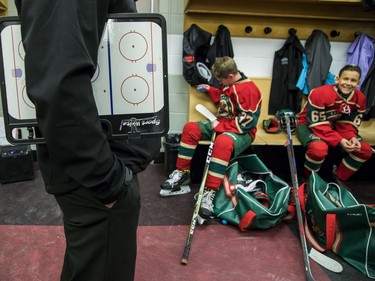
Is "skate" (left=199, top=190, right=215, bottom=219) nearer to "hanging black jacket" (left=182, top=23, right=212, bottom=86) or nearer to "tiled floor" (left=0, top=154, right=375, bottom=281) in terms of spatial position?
"tiled floor" (left=0, top=154, right=375, bottom=281)

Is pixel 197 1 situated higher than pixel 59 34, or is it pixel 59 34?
pixel 197 1

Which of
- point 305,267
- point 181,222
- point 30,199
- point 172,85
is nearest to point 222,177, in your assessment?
point 181,222

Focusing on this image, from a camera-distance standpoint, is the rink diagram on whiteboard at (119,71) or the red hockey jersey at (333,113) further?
the red hockey jersey at (333,113)

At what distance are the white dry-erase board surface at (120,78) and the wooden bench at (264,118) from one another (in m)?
1.77

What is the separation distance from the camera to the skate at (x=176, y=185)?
230 centimetres

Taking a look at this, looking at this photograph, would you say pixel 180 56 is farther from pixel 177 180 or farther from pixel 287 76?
pixel 177 180

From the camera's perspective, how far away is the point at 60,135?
0.63m

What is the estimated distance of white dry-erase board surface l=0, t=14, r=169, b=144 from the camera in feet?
2.56

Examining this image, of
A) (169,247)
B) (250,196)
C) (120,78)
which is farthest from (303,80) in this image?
(120,78)

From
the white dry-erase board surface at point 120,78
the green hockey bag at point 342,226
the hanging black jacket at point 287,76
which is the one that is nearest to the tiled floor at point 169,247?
the green hockey bag at point 342,226

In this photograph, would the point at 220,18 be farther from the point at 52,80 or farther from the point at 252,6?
the point at 52,80

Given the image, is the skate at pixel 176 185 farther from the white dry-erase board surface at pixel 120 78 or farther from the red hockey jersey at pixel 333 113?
the white dry-erase board surface at pixel 120 78

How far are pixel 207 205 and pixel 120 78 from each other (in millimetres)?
1339

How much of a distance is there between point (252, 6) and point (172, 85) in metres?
0.95
